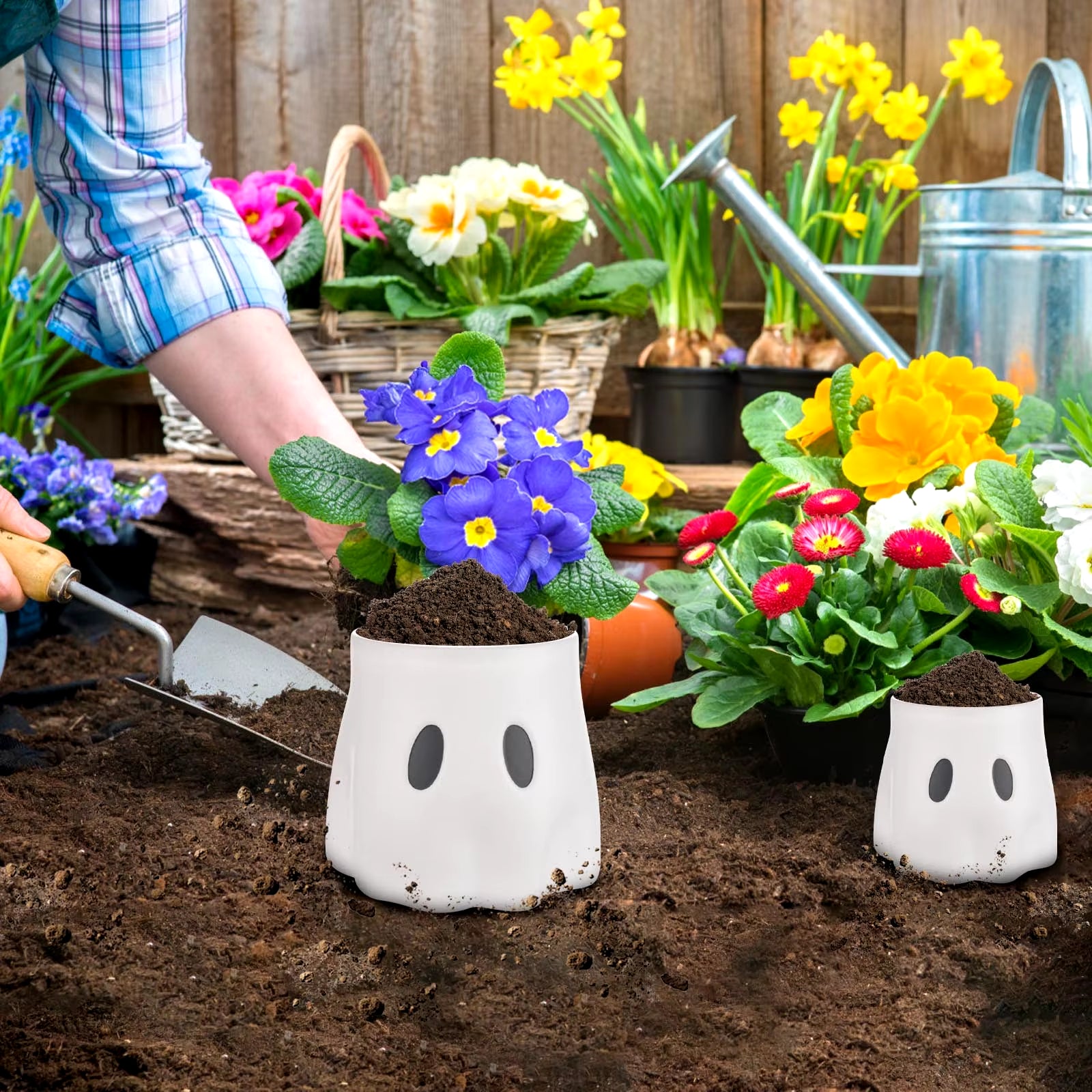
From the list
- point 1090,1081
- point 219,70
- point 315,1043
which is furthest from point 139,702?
point 219,70

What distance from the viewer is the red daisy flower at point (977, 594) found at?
1.04 metres

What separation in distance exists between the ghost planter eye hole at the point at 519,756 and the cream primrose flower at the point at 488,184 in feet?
3.88

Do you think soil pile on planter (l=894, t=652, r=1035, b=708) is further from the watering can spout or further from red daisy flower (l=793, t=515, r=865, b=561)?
the watering can spout

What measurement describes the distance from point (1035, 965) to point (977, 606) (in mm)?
323

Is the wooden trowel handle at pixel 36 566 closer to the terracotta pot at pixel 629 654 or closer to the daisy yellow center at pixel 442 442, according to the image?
the daisy yellow center at pixel 442 442

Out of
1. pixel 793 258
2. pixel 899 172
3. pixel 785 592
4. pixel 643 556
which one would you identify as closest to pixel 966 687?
pixel 785 592

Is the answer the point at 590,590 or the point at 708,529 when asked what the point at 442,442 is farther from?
the point at 708,529

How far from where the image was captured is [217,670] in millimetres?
1262

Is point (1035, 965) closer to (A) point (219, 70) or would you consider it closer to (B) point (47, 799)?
(B) point (47, 799)

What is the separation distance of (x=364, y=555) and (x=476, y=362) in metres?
0.19

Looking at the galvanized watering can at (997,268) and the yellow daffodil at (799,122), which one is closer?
the galvanized watering can at (997,268)

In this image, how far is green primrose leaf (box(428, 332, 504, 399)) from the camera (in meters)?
1.05

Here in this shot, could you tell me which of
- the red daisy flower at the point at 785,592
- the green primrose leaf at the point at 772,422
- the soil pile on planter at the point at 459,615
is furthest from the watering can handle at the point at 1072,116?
the soil pile on planter at the point at 459,615

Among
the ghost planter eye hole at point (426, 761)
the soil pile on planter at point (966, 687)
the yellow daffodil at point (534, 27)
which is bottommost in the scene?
the ghost planter eye hole at point (426, 761)
